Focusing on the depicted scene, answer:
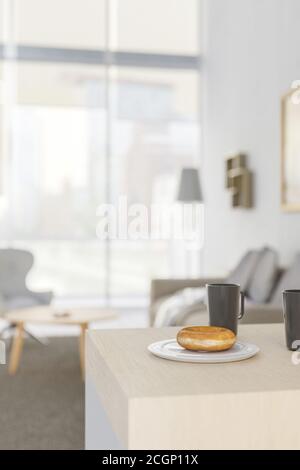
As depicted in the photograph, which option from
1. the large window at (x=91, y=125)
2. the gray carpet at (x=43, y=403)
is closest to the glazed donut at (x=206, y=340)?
the gray carpet at (x=43, y=403)

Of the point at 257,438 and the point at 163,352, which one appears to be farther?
the point at 163,352

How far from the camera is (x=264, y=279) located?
3967 millimetres

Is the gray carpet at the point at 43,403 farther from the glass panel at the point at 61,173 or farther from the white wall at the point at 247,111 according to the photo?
the glass panel at the point at 61,173

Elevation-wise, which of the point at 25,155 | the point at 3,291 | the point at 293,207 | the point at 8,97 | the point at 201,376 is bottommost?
the point at 3,291

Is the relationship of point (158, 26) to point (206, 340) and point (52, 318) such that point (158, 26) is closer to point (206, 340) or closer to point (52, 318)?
point (52, 318)

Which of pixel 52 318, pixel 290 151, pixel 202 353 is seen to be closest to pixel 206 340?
pixel 202 353

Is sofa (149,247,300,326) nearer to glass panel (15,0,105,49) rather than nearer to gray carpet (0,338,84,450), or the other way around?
gray carpet (0,338,84,450)

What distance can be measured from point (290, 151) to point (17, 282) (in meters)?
2.39

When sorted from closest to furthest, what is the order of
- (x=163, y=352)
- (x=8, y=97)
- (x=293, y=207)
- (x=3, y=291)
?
(x=163, y=352) < (x=293, y=207) < (x=3, y=291) < (x=8, y=97)

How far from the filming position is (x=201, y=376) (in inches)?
37.2

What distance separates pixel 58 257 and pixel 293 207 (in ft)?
10.6

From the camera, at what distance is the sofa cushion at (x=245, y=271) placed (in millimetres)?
4188
